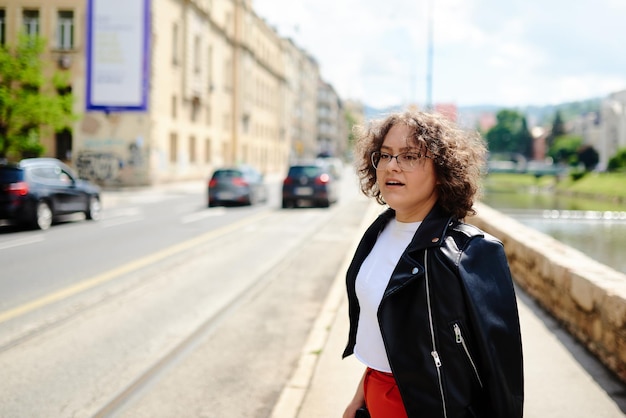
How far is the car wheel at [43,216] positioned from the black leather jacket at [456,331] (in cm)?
1483

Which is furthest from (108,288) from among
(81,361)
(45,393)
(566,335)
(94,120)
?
(94,120)

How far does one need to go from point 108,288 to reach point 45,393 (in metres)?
3.87

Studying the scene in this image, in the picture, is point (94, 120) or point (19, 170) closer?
point (19, 170)

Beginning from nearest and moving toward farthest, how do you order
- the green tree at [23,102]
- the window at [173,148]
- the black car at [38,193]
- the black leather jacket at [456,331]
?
the black leather jacket at [456,331] → the black car at [38,193] → the green tree at [23,102] → the window at [173,148]

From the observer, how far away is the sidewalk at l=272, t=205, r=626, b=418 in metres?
3.94

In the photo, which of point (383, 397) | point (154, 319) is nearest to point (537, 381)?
point (383, 397)

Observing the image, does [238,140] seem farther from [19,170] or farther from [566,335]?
[566,335]

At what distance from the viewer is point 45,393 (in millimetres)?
4543

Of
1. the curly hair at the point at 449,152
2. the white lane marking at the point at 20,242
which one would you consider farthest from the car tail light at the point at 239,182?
the curly hair at the point at 449,152

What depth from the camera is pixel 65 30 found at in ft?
111

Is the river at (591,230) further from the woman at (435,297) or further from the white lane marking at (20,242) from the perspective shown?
the white lane marking at (20,242)

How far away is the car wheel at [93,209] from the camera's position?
17.7 m

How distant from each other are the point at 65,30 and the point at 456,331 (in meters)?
36.2

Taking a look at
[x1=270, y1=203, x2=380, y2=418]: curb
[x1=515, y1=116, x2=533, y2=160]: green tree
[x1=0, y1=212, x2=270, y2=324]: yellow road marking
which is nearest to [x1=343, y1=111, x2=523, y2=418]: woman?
[x1=270, y1=203, x2=380, y2=418]: curb
